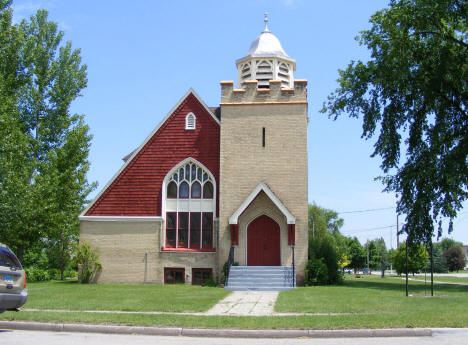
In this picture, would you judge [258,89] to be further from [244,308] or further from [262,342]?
[262,342]

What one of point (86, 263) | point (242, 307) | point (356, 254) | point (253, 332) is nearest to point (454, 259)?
point (356, 254)

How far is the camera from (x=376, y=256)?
9312 cm

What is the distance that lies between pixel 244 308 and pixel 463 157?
43.8 ft

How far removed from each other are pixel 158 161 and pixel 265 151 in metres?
5.45

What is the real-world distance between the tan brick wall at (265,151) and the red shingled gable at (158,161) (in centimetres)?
125

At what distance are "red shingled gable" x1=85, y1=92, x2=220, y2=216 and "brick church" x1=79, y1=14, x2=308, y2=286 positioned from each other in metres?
0.05

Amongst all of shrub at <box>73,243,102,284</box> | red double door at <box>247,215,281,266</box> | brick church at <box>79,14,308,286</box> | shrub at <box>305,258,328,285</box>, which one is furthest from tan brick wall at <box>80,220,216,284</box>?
shrub at <box>305,258,328,285</box>

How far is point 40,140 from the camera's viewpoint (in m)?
30.6

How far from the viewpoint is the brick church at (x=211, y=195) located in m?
23.4

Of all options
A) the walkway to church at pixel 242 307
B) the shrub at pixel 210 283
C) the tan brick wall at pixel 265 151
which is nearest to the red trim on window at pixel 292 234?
the tan brick wall at pixel 265 151

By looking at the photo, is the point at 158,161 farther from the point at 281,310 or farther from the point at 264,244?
the point at 281,310

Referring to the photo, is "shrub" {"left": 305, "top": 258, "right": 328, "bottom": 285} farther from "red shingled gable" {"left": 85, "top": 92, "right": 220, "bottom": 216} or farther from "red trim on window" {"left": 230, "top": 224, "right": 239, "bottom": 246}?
"red shingled gable" {"left": 85, "top": 92, "right": 220, "bottom": 216}

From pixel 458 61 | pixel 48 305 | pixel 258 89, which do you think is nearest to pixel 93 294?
pixel 48 305

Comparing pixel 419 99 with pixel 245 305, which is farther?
pixel 419 99
